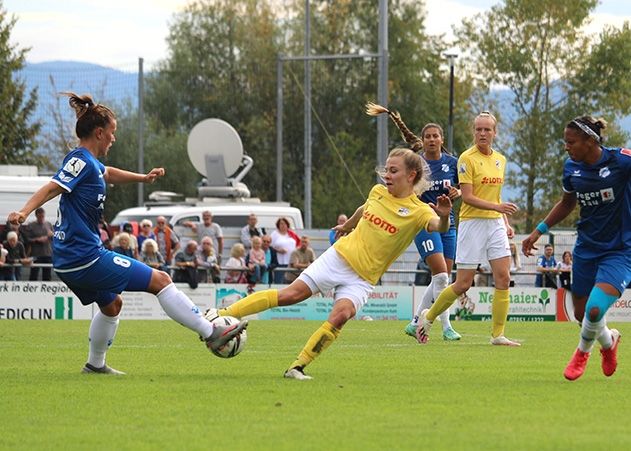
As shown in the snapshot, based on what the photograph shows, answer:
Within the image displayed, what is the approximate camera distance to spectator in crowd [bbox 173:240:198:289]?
1062 inches

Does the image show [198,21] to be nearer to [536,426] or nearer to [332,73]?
[332,73]

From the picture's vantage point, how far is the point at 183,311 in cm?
1080

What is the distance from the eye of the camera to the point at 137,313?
26.6m

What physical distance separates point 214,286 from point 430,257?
11.4 metres

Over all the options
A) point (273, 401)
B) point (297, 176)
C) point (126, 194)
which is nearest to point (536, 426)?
point (273, 401)

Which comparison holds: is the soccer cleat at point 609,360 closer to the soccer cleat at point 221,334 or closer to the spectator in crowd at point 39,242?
the soccer cleat at point 221,334

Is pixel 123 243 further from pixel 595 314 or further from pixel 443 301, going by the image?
pixel 595 314

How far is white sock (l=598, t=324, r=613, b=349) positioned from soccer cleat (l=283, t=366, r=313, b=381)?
89.6 inches

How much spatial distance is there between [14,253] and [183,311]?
54.4ft

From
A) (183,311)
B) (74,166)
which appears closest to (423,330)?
(183,311)

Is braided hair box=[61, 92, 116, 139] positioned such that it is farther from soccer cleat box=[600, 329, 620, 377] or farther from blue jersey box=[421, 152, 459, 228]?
blue jersey box=[421, 152, 459, 228]

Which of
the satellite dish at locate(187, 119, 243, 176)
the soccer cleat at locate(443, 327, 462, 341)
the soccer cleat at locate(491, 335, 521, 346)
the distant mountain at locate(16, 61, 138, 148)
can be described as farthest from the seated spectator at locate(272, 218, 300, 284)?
the distant mountain at locate(16, 61, 138, 148)

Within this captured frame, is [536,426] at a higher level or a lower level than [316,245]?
higher

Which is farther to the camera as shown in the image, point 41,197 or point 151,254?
point 151,254
